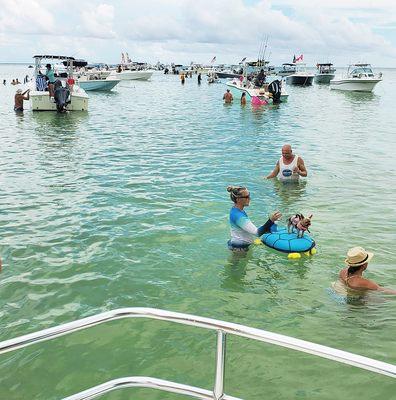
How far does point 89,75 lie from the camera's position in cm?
5328

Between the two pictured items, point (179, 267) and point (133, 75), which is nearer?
point (179, 267)

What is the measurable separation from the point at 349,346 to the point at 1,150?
52.8 ft

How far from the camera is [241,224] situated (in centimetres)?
754

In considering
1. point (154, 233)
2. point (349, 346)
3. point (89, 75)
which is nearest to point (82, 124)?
point (154, 233)

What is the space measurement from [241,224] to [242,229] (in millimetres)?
246

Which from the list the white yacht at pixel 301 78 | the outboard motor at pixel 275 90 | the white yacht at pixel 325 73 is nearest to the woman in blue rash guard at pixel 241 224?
the outboard motor at pixel 275 90

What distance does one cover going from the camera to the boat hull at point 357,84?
178 ft

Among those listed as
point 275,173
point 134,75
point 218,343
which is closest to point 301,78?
point 134,75

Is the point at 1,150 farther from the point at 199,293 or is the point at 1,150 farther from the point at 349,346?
the point at 349,346

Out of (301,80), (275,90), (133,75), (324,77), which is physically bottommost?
(275,90)

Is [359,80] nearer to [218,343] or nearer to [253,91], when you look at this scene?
[253,91]

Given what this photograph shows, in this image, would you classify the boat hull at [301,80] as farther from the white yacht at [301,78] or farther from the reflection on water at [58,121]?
the reflection on water at [58,121]

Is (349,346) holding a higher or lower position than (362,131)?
lower

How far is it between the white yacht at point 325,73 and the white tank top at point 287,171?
73.7 metres
